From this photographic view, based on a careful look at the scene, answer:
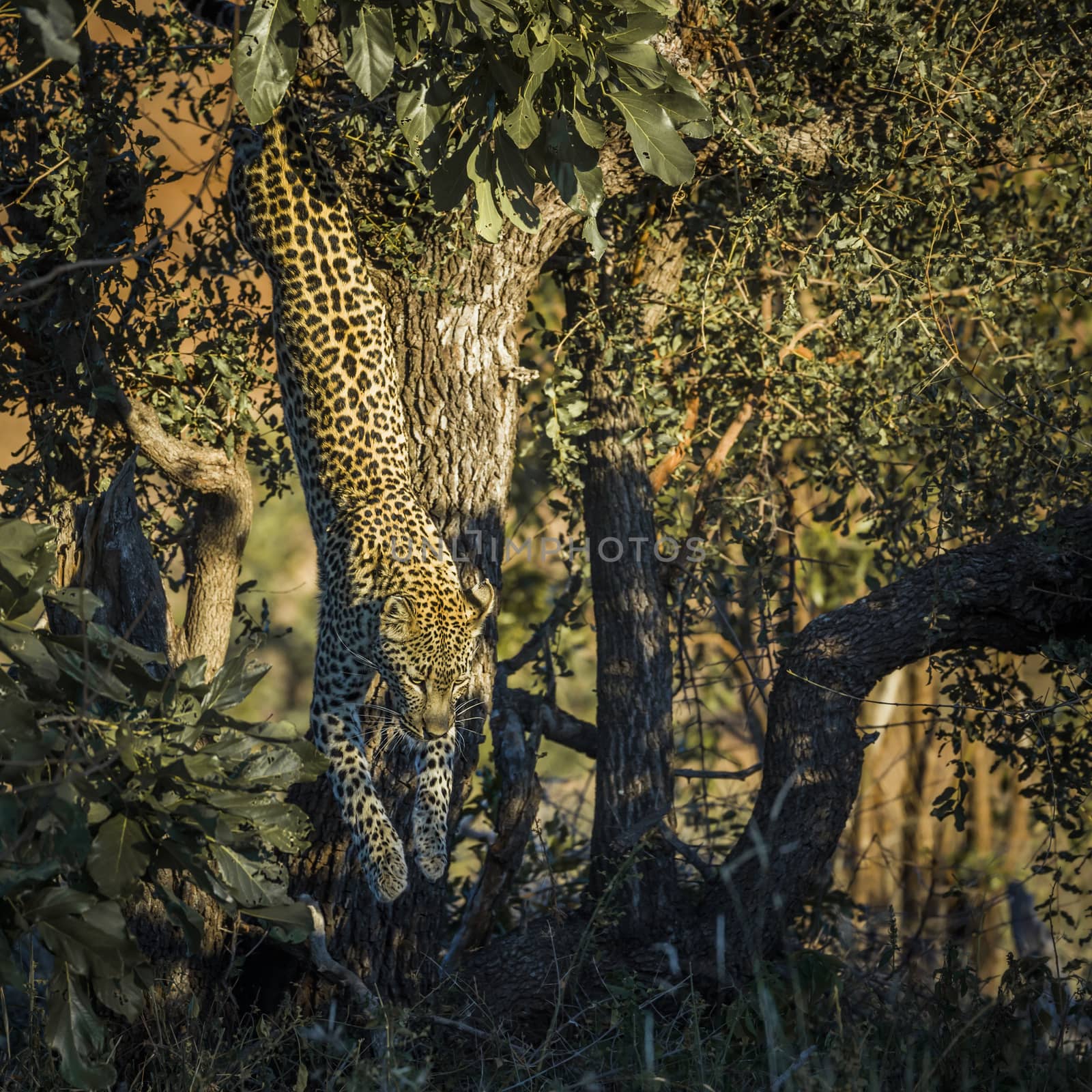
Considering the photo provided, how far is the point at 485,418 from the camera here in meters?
A: 5.38

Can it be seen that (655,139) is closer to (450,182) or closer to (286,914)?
(450,182)

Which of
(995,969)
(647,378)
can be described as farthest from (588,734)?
(995,969)

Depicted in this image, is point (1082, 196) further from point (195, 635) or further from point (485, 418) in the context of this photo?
point (195, 635)

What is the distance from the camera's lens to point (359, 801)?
495 cm

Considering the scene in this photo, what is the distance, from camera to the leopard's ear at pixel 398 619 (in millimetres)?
5043

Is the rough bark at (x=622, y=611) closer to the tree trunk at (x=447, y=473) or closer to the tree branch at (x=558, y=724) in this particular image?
the tree branch at (x=558, y=724)

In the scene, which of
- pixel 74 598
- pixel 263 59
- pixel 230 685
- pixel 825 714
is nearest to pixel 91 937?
pixel 230 685

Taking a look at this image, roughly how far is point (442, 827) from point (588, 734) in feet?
5.96

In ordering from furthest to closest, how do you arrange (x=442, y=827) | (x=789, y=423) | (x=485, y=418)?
(x=789, y=423) → (x=485, y=418) → (x=442, y=827)

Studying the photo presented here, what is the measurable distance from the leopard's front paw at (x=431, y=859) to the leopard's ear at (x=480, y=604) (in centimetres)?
93

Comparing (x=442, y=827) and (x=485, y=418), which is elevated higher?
(x=485, y=418)

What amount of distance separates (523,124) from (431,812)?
2.73 m

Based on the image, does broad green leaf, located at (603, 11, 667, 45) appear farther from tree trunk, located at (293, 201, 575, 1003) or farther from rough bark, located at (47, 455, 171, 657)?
rough bark, located at (47, 455, 171, 657)

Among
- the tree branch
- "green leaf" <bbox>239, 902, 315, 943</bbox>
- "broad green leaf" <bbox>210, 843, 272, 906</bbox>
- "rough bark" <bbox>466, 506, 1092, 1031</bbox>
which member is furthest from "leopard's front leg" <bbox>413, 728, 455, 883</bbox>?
"broad green leaf" <bbox>210, 843, 272, 906</bbox>
